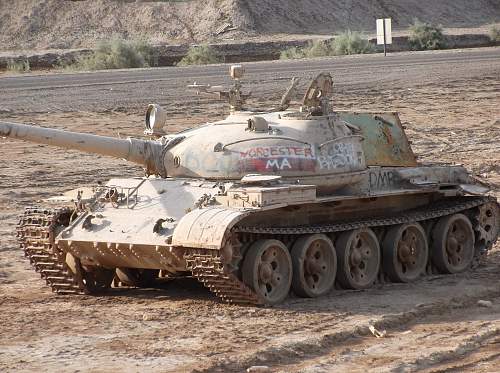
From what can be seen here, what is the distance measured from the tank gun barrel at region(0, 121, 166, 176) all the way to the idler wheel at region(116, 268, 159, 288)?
1139mm

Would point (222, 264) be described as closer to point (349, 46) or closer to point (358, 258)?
point (358, 258)

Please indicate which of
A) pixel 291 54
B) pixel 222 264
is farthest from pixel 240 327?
pixel 291 54

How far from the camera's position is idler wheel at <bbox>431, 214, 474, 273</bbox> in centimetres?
1602

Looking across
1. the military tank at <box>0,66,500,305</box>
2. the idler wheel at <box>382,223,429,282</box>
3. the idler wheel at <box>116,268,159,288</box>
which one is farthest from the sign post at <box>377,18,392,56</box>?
the idler wheel at <box>116,268,159,288</box>

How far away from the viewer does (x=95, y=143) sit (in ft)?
47.4

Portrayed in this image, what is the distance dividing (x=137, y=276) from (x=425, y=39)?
41522 millimetres

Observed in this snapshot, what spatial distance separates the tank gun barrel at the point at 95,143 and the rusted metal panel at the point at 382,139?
242 cm

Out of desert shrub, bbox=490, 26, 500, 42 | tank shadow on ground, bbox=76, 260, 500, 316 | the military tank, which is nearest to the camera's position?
the military tank

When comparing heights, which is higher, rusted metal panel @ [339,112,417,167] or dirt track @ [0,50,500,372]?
rusted metal panel @ [339,112,417,167]

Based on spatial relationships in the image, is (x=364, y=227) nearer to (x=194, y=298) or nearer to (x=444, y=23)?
(x=194, y=298)

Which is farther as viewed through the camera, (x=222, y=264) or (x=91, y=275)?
(x=91, y=275)

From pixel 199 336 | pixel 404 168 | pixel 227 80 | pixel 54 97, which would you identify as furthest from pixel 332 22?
pixel 199 336

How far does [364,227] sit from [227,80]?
22210 mm

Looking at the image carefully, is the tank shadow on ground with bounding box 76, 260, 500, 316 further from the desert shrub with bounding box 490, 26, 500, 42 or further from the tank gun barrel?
the desert shrub with bounding box 490, 26, 500, 42
